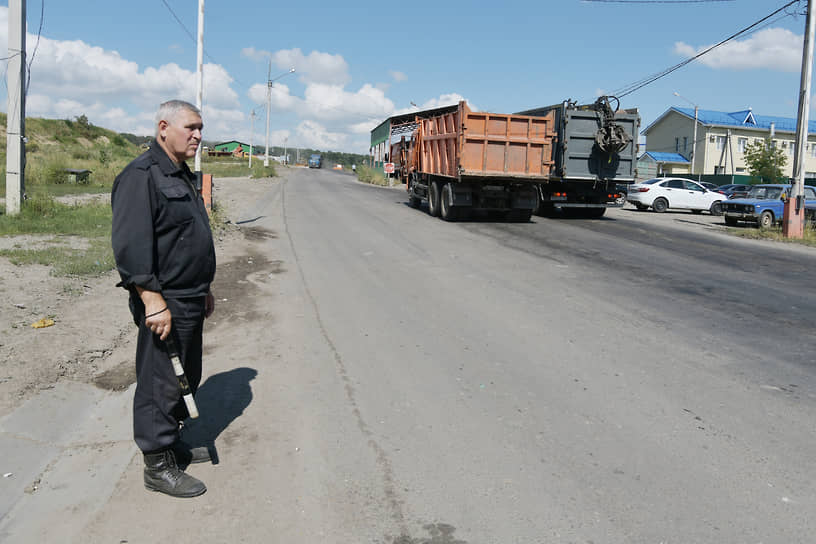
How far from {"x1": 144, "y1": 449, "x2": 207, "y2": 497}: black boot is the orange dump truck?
47.3 feet

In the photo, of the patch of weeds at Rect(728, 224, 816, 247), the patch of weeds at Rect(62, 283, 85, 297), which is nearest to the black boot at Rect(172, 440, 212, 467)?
the patch of weeds at Rect(62, 283, 85, 297)

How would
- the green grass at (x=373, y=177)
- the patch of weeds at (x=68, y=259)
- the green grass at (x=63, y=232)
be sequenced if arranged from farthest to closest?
the green grass at (x=373, y=177), the green grass at (x=63, y=232), the patch of weeds at (x=68, y=259)

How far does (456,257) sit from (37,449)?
27.9ft

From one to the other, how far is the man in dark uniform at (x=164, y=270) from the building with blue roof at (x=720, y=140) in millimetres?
62944

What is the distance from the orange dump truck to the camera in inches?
686

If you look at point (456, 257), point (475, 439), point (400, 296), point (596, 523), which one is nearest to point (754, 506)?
point (596, 523)

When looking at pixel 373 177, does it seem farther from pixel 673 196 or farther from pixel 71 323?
pixel 71 323

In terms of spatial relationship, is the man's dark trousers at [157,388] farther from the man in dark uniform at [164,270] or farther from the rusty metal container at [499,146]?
the rusty metal container at [499,146]

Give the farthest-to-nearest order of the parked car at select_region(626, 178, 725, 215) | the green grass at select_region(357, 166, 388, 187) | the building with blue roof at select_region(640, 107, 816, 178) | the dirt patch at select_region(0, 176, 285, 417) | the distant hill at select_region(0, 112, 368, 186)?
the building with blue roof at select_region(640, 107, 816, 178) → the green grass at select_region(357, 166, 388, 187) → the distant hill at select_region(0, 112, 368, 186) → the parked car at select_region(626, 178, 725, 215) → the dirt patch at select_region(0, 176, 285, 417)

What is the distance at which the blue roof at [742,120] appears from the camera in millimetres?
63250

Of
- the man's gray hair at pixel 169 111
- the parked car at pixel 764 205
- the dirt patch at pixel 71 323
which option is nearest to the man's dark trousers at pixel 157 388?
A: the man's gray hair at pixel 169 111

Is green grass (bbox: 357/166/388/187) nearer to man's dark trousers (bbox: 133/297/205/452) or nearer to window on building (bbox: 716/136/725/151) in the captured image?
window on building (bbox: 716/136/725/151)

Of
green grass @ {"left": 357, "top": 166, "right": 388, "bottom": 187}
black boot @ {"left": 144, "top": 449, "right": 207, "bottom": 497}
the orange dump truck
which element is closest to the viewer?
black boot @ {"left": 144, "top": 449, "right": 207, "bottom": 497}

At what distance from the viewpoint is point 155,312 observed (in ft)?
10.7
